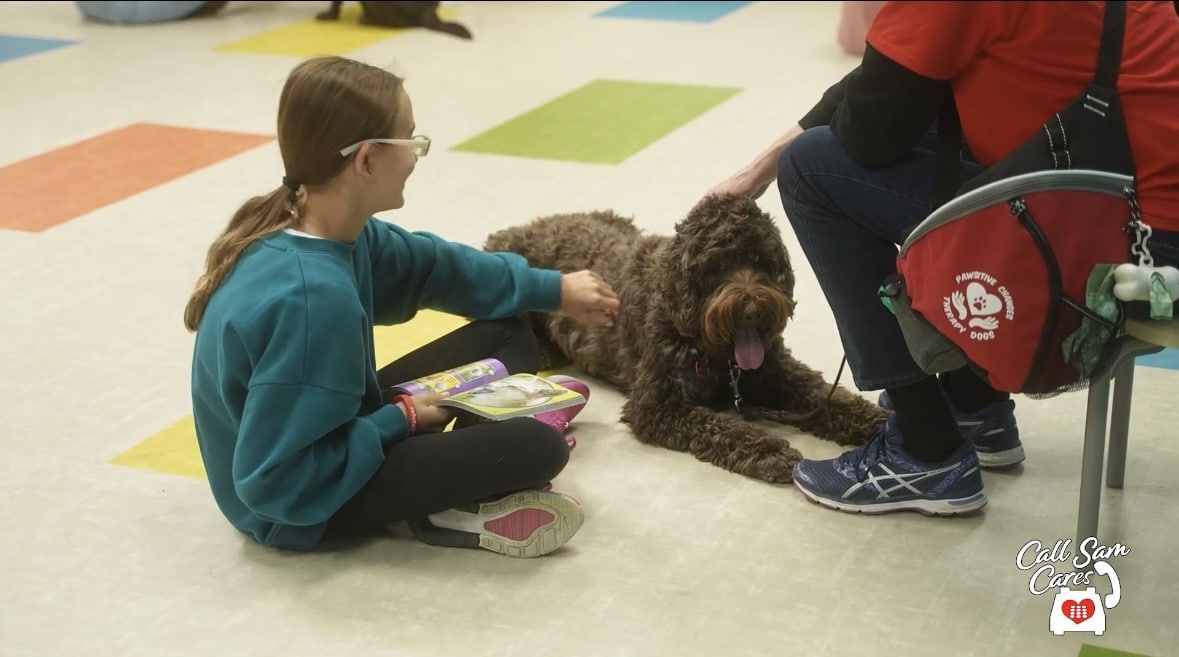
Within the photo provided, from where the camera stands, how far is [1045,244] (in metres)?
2.12

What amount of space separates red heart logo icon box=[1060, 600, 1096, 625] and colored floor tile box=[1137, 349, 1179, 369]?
122 cm

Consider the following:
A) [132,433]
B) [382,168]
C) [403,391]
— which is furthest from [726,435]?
[132,433]

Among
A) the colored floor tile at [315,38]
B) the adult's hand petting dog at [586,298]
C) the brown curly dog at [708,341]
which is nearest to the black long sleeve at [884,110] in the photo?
the brown curly dog at [708,341]

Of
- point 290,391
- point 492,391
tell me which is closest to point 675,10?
point 492,391

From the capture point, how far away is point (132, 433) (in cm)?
326

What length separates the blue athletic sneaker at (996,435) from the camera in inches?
116

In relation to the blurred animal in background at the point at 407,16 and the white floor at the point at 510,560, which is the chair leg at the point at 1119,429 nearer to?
the white floor at the point at 510,560

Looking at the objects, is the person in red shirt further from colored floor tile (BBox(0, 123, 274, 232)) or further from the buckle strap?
colored floor tile (BBox(0, 123, 274, 232))

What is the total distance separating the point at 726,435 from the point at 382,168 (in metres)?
1.01

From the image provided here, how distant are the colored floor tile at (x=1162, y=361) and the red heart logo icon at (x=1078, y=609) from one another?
47.9 inches

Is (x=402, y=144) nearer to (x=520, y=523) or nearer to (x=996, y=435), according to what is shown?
(x=520, y=523)

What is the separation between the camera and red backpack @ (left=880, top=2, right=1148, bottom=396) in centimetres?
213

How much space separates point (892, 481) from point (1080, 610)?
0.50 metres

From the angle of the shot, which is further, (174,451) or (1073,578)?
(174,451)
